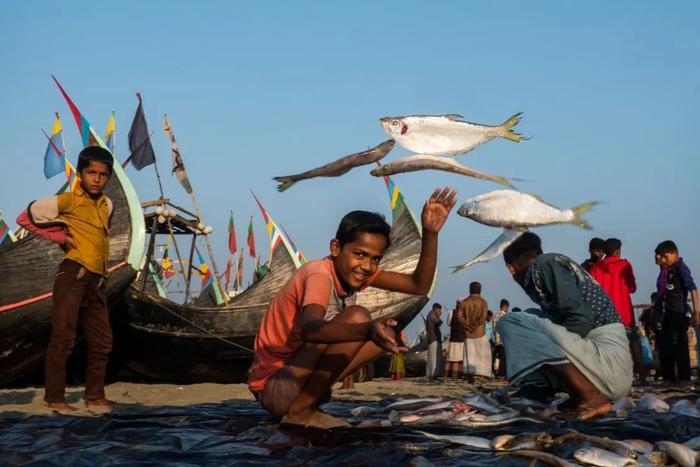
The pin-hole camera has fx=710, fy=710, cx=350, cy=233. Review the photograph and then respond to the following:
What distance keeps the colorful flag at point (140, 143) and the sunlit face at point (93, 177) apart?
10900mm

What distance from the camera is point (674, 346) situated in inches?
336

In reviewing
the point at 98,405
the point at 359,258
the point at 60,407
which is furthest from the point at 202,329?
the point at 359,258

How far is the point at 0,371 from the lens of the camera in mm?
8758

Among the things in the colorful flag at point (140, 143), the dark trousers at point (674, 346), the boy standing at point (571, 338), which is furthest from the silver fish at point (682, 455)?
the colorful flag at point (140, 143)

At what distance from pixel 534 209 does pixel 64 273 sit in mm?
3395

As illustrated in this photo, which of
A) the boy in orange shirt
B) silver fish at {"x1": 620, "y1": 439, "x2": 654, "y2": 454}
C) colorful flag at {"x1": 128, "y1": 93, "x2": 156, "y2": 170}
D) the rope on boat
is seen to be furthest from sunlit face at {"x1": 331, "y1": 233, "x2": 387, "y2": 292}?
colorful flag at {"x1": 128, "y1": 93, "x2": 156, "y2": 170}

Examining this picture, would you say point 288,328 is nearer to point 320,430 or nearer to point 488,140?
point 320,430

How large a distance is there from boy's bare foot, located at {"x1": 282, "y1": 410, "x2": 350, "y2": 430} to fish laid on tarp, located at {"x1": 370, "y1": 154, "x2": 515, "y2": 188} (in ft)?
4.34

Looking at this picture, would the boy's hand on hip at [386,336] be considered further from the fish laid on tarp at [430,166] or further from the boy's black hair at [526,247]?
the boy's black hair at [526,247]

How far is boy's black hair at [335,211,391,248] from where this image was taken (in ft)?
11.9

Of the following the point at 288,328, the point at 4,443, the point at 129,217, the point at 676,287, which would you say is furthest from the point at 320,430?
the point at 129,217

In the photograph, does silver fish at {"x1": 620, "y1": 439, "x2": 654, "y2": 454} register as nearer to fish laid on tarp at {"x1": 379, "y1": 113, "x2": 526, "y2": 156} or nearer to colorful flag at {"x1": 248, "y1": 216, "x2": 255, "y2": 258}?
fish laid on tarp at {"x1": 379, "y1": 113, "x2": 526, "y2": 156}

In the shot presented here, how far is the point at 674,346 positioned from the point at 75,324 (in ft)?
22.4

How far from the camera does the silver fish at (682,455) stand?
8.90 feet
